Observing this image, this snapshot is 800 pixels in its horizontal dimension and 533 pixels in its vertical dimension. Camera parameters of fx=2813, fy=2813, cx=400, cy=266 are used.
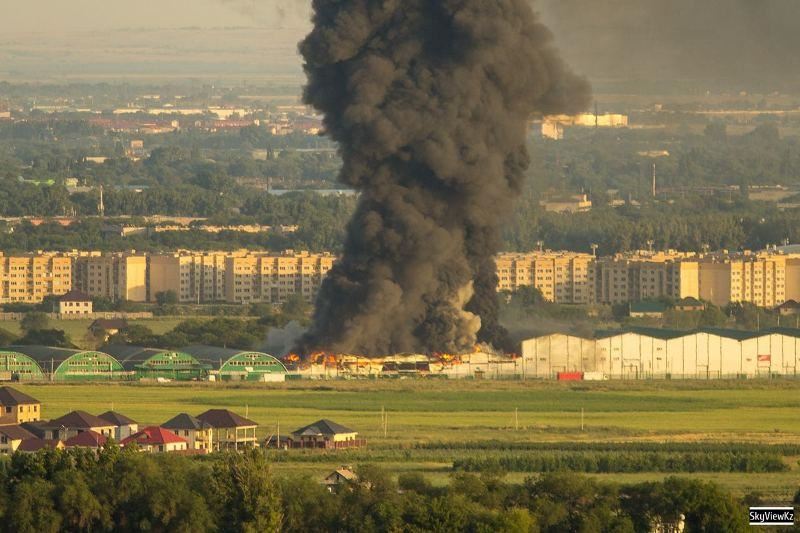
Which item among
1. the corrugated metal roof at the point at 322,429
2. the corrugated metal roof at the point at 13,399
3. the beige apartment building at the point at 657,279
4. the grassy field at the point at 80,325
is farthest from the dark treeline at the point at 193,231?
the corrugated metal roof at the point at 322,429

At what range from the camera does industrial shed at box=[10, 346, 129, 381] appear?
191ft

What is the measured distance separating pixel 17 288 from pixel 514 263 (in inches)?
612

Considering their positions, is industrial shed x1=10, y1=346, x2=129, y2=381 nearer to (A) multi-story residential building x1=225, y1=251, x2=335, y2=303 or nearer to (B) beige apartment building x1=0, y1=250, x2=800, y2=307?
(B) beige apartment building x1=0, y1=250, x2=800, y2=307

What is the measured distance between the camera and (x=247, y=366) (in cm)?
5934

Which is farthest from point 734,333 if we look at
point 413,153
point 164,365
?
point 164,365

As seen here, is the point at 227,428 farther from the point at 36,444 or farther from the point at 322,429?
the point at 36,444

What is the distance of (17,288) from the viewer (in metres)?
87.4

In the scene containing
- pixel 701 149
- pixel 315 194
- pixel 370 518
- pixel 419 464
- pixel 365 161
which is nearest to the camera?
pixel 370 518

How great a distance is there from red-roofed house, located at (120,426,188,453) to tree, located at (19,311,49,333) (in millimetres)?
26551

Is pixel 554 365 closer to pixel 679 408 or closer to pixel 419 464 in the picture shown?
pixel 679 408

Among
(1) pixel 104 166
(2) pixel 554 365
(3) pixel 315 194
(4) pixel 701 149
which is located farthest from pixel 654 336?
(1) pixel 104 166

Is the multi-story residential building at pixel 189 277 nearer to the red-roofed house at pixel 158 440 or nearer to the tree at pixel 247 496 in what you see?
the red-roofed house at pixel 158 440

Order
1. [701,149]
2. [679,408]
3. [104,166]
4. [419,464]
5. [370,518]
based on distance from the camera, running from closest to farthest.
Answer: [370,518] < [419,464] < [679,408] < [701,149] < [104,166]

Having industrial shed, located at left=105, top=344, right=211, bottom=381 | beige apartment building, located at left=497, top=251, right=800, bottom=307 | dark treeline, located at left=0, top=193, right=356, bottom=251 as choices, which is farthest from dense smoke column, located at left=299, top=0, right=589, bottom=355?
dark treeline, located at left=0, top=193, right=356, bottom=251
